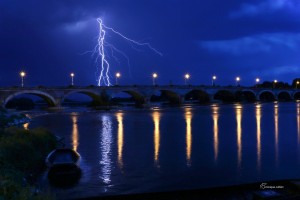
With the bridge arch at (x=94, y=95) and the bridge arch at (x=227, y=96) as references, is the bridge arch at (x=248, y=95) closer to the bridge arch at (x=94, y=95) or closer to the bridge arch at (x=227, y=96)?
the bridge arch at (x=227, y=96)

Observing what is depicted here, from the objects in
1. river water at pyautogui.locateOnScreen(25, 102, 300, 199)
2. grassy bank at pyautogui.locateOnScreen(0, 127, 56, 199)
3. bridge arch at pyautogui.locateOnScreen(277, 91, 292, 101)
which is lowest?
river water at pyautogui.locateOnScreen(25, 102, 300, 199)

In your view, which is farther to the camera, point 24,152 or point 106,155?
point 106,155

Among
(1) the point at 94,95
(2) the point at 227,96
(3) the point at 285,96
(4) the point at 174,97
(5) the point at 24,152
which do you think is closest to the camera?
(5) the point at 24,152

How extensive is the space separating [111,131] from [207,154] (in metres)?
17.6

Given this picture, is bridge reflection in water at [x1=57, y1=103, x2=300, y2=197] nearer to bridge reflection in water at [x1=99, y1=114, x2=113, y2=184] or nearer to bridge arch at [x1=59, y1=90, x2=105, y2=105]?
bridge reflection in water at [x1=99, y1=114, x2=113, y2=184]

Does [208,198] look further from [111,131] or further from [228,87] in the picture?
[228,87]

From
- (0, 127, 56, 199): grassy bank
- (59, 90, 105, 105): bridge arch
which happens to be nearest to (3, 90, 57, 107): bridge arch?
(59, 90, 105, 105): bridge arch

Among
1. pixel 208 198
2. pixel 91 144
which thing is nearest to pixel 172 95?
pixel 91 144

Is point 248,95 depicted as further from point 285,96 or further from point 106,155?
point 106,155

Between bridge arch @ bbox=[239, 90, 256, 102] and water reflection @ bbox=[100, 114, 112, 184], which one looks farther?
bridge arch @ bbox=[239, 90, 256, 102]

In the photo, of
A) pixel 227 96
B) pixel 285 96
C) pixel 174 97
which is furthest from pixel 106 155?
pixel 285 96

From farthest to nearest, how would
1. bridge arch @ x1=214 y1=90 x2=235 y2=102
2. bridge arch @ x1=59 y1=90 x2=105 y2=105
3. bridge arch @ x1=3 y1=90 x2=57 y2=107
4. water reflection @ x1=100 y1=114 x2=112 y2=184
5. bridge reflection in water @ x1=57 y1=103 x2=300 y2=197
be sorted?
bridge arch @ x1=214 y1=90 x2=235 y2=102
bridge arch @ x1=59 y1=90 x2=105 y2=105
bridge arch @ x1=3 y1=90 x2=57 y2=107
water reflection @ x1=100 y1=114 x2=112 y2=184
bridge reflection in water @ x1=57 y1=103 x2=300 y2=197

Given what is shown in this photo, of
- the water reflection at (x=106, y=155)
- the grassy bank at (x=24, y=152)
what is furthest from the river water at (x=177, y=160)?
the grassy bank at (x=24, y=152)

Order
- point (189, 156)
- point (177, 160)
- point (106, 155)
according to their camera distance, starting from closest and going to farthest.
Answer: point (177, 160)
point (189, 156)
point (106, 155)
